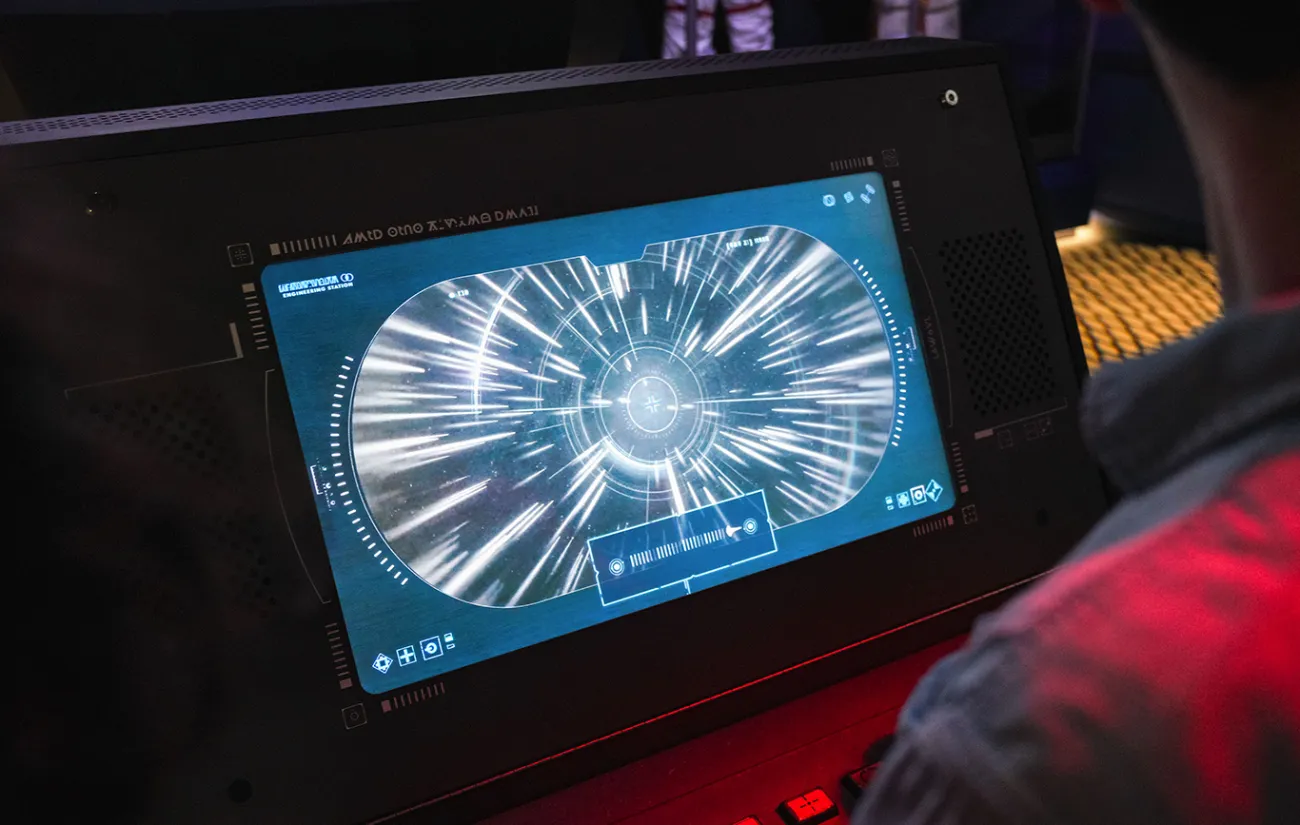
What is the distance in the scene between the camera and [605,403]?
1027mm

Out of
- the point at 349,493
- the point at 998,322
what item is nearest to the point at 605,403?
the point at 349,493

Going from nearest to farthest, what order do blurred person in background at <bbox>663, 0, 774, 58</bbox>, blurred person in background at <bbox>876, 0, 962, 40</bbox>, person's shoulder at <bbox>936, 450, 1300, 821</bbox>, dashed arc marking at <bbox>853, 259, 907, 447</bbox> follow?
person's shoulder at <bbox>936, 450, 1300, 821</bbox>, dashed arc marking at <bbox>853, 259, 907, 447</bbox>, blurred person in background at <bbox>663, 0, 774, 58</bbox>, blurred person in background at <bbox>876, 0, 962, 40</bbox>

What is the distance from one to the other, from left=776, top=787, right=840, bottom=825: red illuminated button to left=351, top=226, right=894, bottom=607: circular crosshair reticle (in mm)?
266

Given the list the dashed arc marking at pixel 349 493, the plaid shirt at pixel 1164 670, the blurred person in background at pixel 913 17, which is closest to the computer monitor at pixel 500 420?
the dashed arc marking at pixel 349 493

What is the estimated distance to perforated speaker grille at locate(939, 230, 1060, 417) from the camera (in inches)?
46.9

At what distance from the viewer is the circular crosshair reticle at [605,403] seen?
0.96 m

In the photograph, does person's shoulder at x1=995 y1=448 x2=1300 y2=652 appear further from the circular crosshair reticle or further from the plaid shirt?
the circular crosshair reticle

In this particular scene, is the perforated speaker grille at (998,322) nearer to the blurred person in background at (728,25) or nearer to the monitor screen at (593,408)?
the monitor screen at (593,408)

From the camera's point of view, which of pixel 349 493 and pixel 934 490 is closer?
pixel 349 493

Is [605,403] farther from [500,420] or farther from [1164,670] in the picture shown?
[1164,670]

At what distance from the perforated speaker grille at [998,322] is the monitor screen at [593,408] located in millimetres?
72

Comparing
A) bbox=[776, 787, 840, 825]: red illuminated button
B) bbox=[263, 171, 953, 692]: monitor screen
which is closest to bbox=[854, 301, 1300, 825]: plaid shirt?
bbox=[776, 787, 840, 825]: red illuminated button

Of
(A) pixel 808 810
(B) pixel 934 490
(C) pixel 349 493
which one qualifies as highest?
(C) pixel 349 493

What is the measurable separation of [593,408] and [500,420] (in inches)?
3.6
